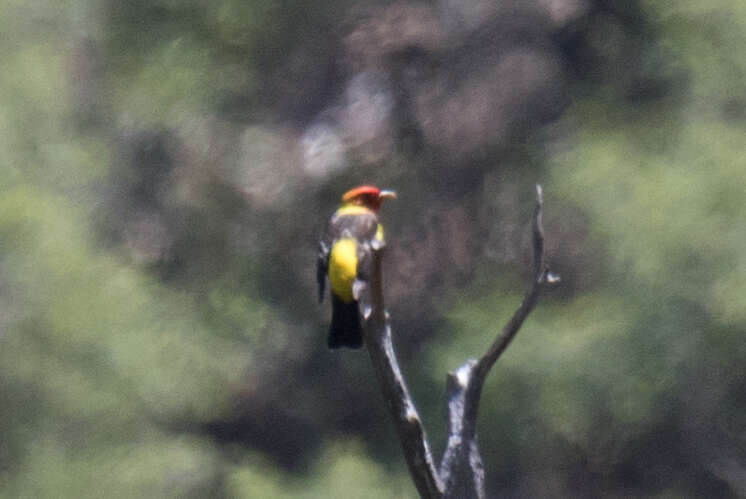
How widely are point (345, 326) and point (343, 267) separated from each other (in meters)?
0.15

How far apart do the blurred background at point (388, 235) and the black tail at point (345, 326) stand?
160 cm

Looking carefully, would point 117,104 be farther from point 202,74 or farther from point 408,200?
point 408,200

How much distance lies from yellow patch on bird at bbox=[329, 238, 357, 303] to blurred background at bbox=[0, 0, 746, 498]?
5.24ft

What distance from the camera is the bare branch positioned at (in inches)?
100

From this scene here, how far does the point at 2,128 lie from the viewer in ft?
16.4

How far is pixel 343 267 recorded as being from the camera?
3393mm

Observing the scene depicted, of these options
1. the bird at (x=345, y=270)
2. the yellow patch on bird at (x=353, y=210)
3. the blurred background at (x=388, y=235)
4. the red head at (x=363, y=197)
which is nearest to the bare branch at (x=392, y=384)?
the bird at (x=345, y=270)

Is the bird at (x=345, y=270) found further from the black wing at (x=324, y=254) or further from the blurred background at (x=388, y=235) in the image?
the blurred background at (x=388, y=235)

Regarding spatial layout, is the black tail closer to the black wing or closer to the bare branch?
the black wing

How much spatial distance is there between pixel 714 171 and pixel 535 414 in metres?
1.09

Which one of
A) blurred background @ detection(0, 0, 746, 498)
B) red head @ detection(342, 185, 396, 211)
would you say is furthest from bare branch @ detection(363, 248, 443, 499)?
blurred background @ detection(0, 0, 746, 498)

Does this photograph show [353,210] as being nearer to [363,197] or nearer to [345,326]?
[363,197]

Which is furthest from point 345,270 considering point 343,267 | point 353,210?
point 353,210

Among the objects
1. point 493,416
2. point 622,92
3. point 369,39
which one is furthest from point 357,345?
point 369,39
